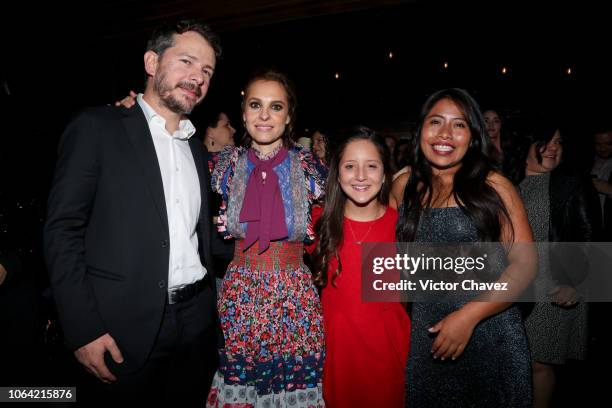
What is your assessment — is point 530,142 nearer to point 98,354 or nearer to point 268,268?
point 268,268

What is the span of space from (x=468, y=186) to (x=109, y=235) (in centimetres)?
166

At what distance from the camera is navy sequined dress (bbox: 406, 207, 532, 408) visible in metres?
1.64

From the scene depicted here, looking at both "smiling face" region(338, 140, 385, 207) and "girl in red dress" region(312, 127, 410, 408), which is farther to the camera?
"smiling face" region(338, 140, 385, 207)

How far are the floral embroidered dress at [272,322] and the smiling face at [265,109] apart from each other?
28 cm

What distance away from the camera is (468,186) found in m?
1.71

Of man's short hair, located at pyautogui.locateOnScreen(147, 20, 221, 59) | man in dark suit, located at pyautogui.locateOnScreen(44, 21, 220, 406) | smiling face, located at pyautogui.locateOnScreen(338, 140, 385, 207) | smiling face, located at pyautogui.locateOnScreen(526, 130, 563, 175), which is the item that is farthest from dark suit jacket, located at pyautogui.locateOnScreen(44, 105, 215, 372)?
smiling face, located at pyautogui.locateOnScreen(526, 130, 563, 175)

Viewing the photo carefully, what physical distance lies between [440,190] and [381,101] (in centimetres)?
698

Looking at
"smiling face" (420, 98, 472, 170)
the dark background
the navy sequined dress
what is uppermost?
the dark background

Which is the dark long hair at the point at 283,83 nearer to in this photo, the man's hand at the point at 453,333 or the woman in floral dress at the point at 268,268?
the woman in floral dress at the point at 268,268

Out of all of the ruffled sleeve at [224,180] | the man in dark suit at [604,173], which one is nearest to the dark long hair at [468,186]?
the ruffled sleeve at [224,180]

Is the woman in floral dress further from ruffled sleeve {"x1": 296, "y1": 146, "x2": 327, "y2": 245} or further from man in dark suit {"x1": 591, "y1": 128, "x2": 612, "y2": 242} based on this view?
man in dark suit {"x1": 591, "y1": 128, "x2": 612, "y2": 242}

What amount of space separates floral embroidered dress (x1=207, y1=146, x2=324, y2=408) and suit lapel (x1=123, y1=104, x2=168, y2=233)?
41 centimetres

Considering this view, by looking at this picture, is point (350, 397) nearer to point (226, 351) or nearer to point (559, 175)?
A: point (226, 351)

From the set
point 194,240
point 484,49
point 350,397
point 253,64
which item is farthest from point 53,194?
point 484,49
